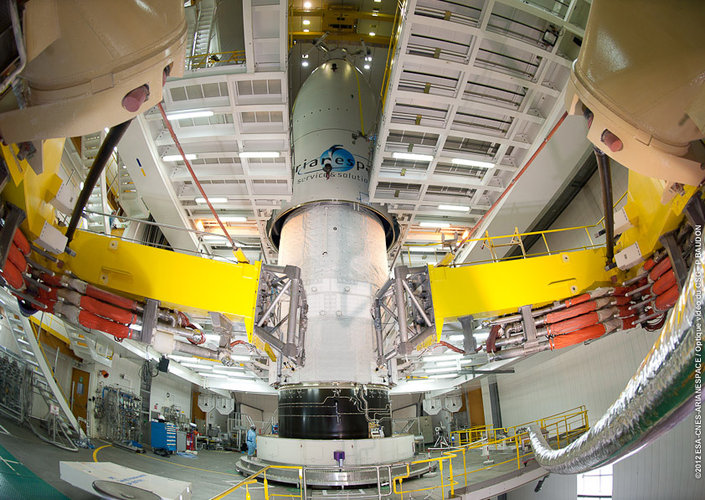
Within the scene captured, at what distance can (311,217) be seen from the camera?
10719 mm

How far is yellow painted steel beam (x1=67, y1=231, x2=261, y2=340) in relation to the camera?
5629 mm

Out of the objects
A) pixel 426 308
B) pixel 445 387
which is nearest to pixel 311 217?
pixel 426 308

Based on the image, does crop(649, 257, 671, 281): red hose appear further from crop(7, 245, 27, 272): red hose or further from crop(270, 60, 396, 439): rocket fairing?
crop(7, 245, 27, 272): red hose

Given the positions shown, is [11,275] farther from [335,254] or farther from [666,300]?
[666,300]

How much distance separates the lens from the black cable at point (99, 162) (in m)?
3.20

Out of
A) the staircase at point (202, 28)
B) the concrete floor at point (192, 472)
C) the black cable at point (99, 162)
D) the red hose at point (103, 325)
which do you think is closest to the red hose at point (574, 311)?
the concrete floor at point (192, 472)

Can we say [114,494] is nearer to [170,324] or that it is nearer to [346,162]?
[170,324]

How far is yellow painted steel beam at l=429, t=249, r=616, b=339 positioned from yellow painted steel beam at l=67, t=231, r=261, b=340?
3258 millimetres

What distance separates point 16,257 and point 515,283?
21.6 ft

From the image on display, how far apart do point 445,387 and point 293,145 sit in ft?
58.2

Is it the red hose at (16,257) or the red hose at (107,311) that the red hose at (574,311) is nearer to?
the red hose at (107,311)

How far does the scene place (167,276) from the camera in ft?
19.6

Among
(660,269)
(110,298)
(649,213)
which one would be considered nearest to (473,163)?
(649,213)

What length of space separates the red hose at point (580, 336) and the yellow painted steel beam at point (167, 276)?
193 inches
